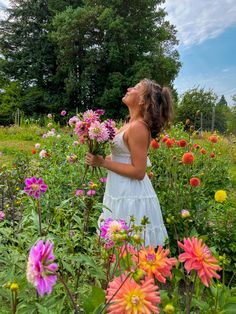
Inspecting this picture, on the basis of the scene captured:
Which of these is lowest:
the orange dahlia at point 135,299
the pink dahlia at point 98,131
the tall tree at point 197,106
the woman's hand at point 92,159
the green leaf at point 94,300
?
the green leaf at point 94,300

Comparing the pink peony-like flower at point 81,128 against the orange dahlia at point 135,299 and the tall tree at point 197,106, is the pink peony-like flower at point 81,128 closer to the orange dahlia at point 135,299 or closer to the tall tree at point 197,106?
the orange dahlia at point 135,299

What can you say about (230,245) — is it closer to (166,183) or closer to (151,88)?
(166,183)

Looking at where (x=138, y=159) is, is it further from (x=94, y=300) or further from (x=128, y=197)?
(x=94, y=300)

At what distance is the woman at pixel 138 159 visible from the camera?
82.6 inches

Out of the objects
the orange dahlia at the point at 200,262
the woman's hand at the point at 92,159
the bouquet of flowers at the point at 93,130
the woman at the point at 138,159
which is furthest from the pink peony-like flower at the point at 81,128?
the orange dahlia at the point at 200,262

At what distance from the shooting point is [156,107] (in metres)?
2.13

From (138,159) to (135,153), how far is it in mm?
43

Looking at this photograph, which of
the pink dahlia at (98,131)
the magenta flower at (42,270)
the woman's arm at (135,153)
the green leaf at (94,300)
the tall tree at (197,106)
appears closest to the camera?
the magenta flower at (42,270)

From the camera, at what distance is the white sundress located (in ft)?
7.28

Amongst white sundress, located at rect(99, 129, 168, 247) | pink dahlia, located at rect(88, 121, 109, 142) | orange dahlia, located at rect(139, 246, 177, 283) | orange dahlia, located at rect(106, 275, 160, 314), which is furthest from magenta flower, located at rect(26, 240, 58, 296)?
white sundress, located at rect(99, 129, 168, 247)

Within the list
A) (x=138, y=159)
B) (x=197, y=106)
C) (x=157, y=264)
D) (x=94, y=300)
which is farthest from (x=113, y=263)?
(x=197, y=106)

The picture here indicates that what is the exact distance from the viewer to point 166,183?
3158mm

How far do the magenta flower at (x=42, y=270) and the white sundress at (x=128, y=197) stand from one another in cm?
159

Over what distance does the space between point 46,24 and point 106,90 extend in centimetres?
798
